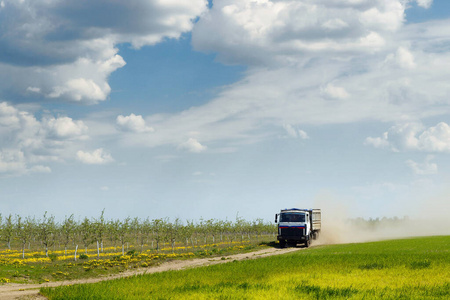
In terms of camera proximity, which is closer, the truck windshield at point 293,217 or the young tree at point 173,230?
the truck windshield at point 293,217

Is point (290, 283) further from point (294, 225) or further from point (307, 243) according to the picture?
point (307, 243)

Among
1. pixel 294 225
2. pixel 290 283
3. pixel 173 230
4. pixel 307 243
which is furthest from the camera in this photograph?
pixel 173 230

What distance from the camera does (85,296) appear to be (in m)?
19.7

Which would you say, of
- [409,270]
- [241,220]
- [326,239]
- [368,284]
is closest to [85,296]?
[368,284]

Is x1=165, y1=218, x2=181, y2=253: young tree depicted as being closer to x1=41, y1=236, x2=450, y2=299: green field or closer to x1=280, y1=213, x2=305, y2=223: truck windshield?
x1=280, y1=213, x2=305, y2=223: truck windshield

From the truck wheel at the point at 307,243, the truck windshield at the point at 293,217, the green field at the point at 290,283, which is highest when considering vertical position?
the truck windshield at the point at 293,217

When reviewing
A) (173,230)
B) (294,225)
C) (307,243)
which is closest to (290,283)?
(294,225)

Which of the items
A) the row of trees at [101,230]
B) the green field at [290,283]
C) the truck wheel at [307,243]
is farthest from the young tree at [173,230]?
the green field at [290,283]

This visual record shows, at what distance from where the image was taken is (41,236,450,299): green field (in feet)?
63.9

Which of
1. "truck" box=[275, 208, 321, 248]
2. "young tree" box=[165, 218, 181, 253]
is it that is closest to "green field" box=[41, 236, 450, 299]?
"truck" box=[275, 208, 321, 248]

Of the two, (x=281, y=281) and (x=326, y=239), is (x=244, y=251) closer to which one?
(x=326, y=239)

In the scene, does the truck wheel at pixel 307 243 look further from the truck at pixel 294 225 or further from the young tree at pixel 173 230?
the young tree at pixel 173 230

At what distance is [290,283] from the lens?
23.0 m

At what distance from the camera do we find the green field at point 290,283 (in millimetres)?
19484
